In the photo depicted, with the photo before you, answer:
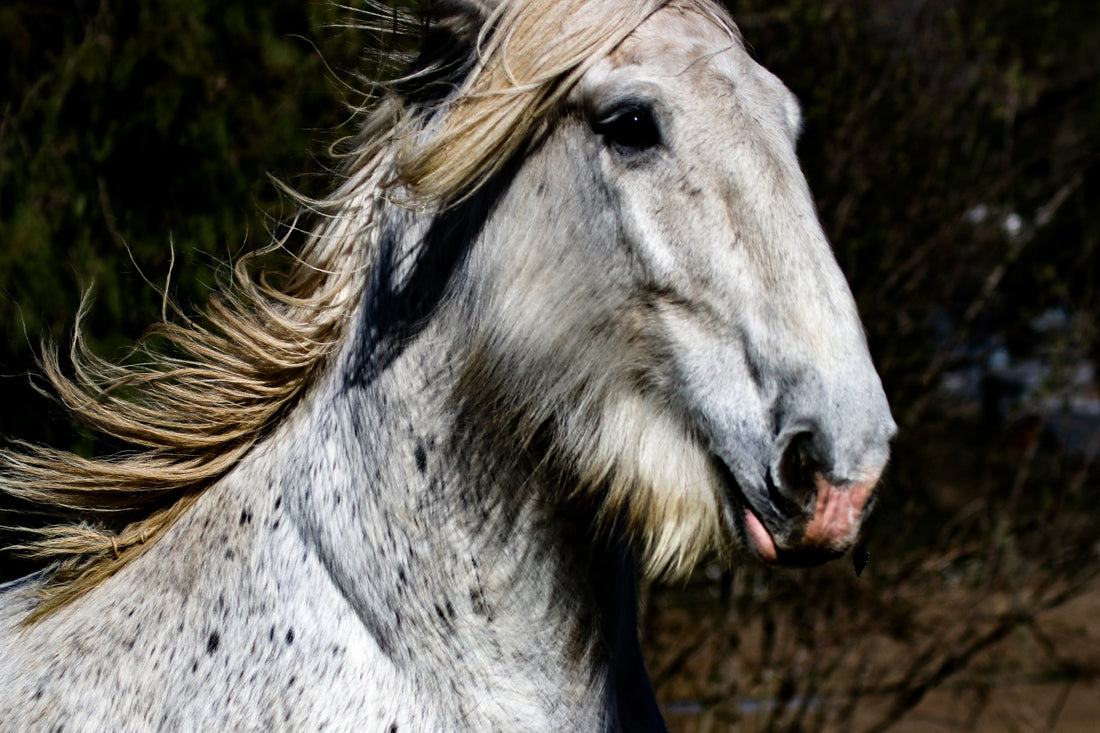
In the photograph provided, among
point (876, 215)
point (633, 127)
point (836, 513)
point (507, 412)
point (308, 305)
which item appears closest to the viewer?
point (836, 513)

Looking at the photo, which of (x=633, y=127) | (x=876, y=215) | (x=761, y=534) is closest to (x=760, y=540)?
(x=761, y=534)

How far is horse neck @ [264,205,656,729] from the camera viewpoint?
5.57 feet

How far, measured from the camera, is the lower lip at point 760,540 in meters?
1.45

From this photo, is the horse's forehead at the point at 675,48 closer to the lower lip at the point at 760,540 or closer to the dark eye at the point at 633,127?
the dark eye at the point at 633,127

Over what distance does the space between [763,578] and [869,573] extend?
19.3 inches

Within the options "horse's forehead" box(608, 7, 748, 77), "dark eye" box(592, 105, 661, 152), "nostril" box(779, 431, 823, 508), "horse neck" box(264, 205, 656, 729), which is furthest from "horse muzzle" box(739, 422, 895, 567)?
"horse's forehead" box(608, 7, 748, 77)

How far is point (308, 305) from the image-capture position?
197 cm

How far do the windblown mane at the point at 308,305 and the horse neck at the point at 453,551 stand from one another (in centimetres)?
20

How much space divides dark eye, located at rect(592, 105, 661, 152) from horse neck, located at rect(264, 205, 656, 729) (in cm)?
40

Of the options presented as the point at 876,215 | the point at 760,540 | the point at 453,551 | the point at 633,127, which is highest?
A: the point at 633,127

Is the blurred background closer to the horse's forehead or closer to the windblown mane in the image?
the windblown mane

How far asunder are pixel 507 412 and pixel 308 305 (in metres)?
0.51

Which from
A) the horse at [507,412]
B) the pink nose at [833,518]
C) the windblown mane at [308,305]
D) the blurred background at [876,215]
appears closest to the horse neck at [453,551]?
the horse at [507,412]

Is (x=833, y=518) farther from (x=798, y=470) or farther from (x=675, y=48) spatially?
(x=675, y=48)
